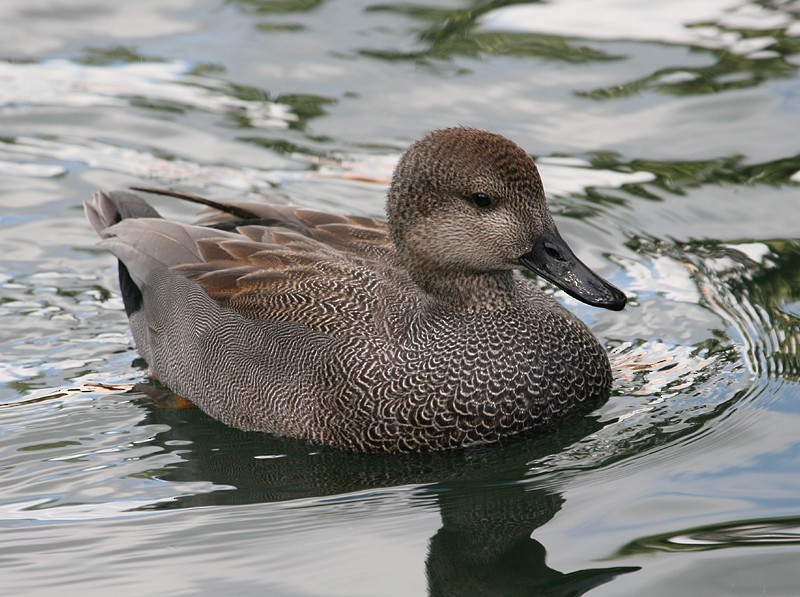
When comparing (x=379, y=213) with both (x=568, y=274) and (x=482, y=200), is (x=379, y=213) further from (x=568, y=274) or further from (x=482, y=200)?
(x=568, y=274)

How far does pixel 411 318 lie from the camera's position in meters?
7.02

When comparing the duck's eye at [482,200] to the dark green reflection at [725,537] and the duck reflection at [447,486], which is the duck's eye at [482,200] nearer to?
the duck reflection at [447,486]

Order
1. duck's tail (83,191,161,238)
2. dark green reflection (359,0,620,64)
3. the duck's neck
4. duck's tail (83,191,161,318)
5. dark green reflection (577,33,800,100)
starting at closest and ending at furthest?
the duck's neck
duck's tail (83,191,161,318)
duck's tail (83,191,161,238)
dark green reflection (577,33,800,100)
dark green reflection (359,0,620,64)

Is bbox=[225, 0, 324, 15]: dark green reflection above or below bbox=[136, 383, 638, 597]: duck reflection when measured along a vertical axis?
above

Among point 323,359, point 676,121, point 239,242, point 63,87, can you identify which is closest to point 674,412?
point 323,359

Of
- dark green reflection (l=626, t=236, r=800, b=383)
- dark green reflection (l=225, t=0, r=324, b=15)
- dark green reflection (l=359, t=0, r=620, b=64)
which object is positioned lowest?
dark green reflection (l=626, t=236, r=800, b=383)

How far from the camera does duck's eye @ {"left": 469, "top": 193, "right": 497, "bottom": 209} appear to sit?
6.65 meters

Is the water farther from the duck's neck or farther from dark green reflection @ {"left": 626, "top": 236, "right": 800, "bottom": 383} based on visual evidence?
A: the duck's neck

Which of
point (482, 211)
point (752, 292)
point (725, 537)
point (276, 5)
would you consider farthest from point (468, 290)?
point (276, 5)

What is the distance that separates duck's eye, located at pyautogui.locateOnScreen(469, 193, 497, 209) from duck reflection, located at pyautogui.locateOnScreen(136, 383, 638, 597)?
47.3 inches

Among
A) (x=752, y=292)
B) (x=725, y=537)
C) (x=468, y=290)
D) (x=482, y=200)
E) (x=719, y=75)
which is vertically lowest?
(x=725, y=537)

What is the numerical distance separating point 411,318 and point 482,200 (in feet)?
2.49

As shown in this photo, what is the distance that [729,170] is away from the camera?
9.89 m

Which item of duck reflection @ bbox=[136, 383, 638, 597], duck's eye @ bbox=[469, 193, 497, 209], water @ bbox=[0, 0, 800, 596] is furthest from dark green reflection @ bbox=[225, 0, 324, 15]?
duck's eye @ bbox=[469, 193, 497, 209]
